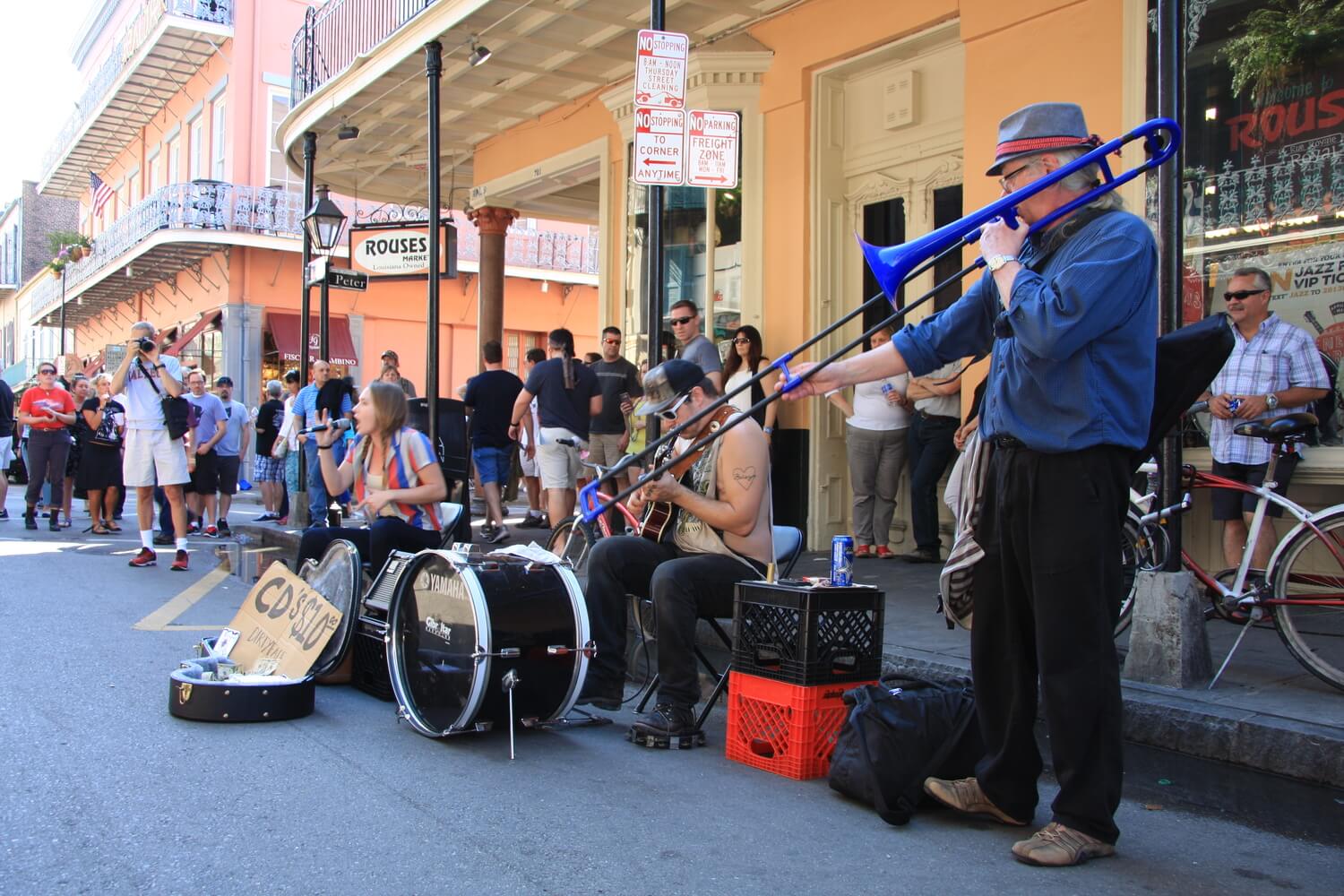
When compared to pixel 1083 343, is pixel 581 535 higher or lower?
lower

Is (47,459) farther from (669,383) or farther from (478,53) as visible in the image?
(669,383)

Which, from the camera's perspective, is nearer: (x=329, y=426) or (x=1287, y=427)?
(x=1287, y=427)

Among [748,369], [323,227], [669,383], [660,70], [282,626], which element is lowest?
[282,626]

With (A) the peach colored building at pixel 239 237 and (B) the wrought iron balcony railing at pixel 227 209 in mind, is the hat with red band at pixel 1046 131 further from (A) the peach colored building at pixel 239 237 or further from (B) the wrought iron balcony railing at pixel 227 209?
(B) the wrought iron balcony railing at pixel 227 209

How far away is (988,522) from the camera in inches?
143

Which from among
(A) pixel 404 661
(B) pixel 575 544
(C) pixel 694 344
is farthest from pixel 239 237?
(A) pixel 404 661

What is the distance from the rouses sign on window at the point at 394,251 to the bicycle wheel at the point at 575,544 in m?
3.69

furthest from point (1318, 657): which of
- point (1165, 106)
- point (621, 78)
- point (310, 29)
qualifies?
point (310, 29)

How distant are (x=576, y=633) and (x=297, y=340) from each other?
76.2 ft

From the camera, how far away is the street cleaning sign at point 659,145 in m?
6.58

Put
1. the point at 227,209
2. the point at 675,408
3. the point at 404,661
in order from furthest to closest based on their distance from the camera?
the point at 227,209 < the point at 675,408 < the point at 404,661

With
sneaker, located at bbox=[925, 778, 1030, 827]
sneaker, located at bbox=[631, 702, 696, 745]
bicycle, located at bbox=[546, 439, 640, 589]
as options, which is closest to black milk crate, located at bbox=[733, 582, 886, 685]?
sneaker, located at bbox=[631, 702, 696, 745]

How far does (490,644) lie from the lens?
4469 mm

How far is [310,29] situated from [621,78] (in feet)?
16.4
